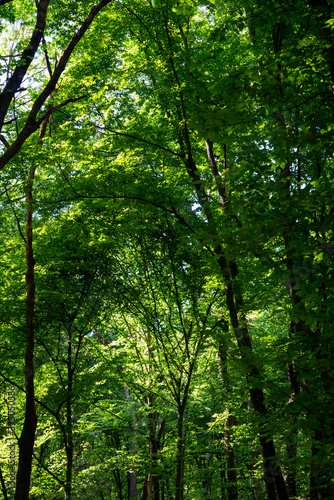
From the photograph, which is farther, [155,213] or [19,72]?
[155,213]

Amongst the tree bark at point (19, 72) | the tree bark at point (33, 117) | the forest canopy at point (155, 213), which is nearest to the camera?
the forest canopy at point (155, 213)

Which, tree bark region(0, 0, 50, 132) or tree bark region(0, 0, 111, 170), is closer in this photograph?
tree bark region(0, 0, 111, 170)

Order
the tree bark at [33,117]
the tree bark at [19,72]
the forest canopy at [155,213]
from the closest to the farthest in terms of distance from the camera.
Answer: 1. the forest canopy at [155,213]
2. the tree bark at [33,117]
3. the tree bark at [19,72]

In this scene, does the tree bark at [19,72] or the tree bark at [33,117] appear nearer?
the tree bark at [33,117]

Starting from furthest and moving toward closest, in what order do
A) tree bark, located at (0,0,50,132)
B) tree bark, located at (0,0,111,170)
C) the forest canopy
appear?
tree bark, located at (0,0,50,132) → tree bark, located at (0,0,111,170) → the forest canopy

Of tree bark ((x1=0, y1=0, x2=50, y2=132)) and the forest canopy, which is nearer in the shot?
the forest canopy

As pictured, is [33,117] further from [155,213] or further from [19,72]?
[155,213]

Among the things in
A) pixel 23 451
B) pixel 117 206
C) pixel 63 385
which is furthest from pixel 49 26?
pixel 23 451

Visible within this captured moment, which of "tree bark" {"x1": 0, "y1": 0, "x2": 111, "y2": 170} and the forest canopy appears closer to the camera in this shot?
the forest canopy

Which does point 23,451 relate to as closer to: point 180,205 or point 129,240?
point 129,240

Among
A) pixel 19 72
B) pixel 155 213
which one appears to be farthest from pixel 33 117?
pixel 155 213

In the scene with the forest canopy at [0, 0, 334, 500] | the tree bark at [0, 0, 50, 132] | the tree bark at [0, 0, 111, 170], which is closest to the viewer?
the forest canopy at [0, 0, 334, 500]

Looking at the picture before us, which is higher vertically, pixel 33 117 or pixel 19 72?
pixel 19 72

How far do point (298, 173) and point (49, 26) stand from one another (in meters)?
5.75
